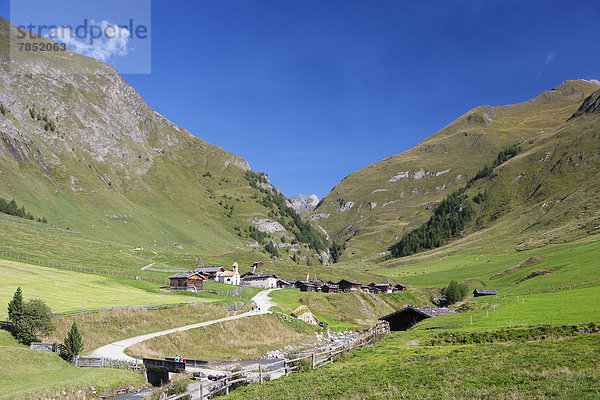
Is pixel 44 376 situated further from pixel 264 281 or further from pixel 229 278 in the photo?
pixel 264 281

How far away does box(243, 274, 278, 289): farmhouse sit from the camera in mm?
138875

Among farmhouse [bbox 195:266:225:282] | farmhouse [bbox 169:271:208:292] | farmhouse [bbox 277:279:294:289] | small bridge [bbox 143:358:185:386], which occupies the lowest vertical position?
small bridge [bbox 143:358:185:386]

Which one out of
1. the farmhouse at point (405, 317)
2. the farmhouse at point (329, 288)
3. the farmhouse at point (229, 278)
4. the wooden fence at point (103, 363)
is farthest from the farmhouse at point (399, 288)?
the wooden fence at point (103, 363)

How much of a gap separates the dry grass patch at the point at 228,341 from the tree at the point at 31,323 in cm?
1131

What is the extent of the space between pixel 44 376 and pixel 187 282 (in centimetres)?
6906

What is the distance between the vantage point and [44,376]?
41.9 meters

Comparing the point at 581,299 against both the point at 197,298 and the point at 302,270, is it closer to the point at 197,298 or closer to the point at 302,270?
the point at 197,298

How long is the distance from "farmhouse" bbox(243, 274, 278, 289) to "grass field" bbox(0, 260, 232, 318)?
37441 millimetres

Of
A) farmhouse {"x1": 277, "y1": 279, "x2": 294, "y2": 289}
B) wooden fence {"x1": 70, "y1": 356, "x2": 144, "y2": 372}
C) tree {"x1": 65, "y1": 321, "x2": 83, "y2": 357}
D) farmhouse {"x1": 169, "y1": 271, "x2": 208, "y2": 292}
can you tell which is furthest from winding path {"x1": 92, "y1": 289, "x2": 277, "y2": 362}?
farmhouse {"x1": 277, "y1": 279, "x2": 294, "y2": 289}

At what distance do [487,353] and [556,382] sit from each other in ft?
41.6

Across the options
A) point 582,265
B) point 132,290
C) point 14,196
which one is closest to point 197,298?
point 132,290

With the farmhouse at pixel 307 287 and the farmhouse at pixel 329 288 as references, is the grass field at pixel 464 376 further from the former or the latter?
the farmhouse at pixel 329 288

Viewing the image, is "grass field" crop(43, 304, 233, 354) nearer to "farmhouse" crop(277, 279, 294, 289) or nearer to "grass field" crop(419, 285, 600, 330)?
"grass field" crop(419, 285, 600, 330)

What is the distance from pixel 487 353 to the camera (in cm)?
3228
